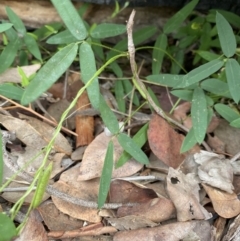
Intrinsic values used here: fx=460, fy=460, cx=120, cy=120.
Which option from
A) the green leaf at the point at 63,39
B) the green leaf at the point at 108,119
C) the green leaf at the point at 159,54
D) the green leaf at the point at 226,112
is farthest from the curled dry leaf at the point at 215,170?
the green leaf at the point at 63,39

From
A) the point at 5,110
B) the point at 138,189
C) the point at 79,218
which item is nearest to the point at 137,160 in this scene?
the point at 138,189

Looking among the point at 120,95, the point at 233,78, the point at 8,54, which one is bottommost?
the point at 120,95

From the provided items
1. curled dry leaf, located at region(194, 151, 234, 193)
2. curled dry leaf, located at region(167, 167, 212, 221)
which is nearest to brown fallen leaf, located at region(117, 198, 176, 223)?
curled dry leaf, located at region(167, 167, 212, 221)

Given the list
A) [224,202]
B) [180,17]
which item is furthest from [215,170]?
[180,17]

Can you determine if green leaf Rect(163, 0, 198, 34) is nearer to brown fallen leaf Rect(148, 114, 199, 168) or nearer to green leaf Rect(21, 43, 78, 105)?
brown fallen leaf Rect(148, 114, 199, 168)

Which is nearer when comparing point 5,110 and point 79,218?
point 79,218

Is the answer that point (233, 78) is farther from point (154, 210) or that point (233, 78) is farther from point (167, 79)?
point (154, 210)

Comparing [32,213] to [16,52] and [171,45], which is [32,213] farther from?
[171,45]
